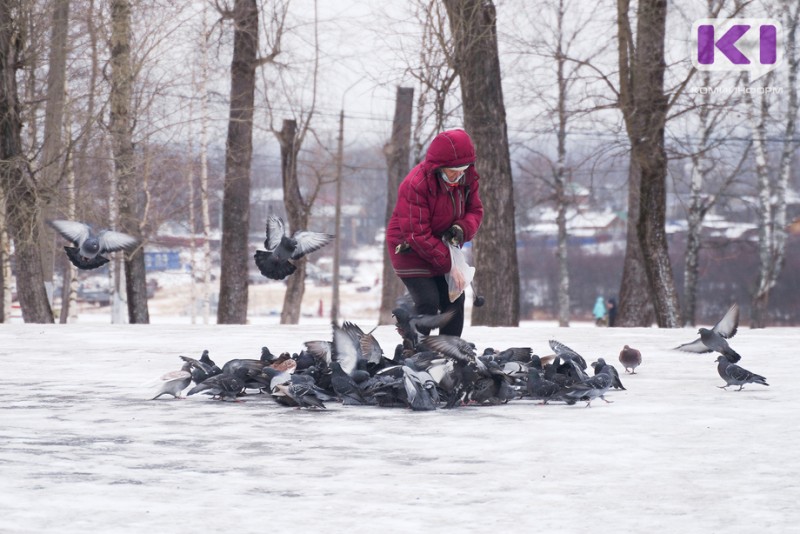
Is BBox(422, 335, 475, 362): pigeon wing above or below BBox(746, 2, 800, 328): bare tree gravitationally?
below

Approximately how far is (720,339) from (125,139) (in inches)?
555

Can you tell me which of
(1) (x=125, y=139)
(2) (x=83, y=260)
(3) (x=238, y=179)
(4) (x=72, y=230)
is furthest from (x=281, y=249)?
(3) (x=238, y=179)

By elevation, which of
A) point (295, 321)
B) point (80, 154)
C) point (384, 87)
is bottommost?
point (295, 321)

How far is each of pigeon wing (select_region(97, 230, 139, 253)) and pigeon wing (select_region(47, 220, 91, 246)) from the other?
17 centimetres

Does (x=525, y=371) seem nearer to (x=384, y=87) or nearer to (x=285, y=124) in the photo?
(x=384, y=87)

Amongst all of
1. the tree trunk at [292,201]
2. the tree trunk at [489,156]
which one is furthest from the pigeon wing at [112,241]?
the tree trunk at [292,201]

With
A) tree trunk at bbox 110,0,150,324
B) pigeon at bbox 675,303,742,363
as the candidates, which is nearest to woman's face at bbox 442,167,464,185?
pigeon at bbox 675,303,742,363

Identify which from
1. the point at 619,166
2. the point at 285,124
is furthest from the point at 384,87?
the point at 285,124

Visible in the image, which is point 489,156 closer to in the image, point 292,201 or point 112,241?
point 112,241

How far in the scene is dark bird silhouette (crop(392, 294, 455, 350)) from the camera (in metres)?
7.28

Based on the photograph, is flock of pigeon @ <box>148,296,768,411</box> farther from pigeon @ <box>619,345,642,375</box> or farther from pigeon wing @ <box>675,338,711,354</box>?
pigeon @ <box>619,345,642,375</box>

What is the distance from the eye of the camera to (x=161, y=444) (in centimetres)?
462

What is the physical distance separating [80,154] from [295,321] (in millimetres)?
10656

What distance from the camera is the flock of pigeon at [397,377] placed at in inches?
233
